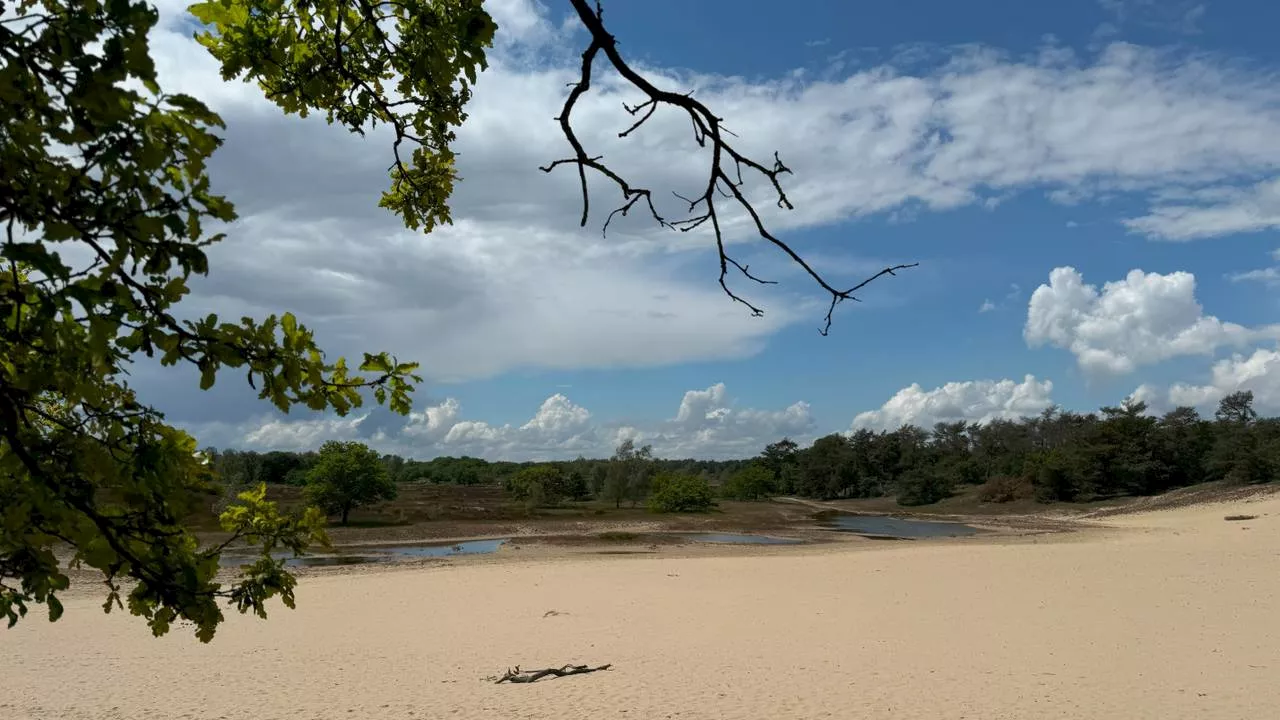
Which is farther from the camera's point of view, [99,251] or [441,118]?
[441,118]

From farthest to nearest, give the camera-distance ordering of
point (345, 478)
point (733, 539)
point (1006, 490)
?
point (1006, 490) → point (345, 478) → point (733, 539)

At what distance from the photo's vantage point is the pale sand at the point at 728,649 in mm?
9469

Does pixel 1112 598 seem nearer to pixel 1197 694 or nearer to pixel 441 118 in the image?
pixel 1197 694

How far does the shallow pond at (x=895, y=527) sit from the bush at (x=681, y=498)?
390 inches

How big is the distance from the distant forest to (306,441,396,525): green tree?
7.73 ft

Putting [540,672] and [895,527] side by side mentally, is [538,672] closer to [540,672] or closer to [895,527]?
[540,672]

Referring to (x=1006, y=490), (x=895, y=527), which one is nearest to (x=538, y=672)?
(x=895, y=527)

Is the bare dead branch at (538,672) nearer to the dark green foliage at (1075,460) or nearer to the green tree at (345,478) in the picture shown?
the green tree at (345,478)

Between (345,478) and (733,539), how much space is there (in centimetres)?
2340

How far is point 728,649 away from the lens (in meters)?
12.6

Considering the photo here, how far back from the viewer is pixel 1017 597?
1670cm

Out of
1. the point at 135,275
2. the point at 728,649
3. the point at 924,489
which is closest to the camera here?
the point at 135,275

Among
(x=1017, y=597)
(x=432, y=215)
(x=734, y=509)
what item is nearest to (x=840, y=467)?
(x=734, y=509)

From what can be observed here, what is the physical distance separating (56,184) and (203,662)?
1401 cm
